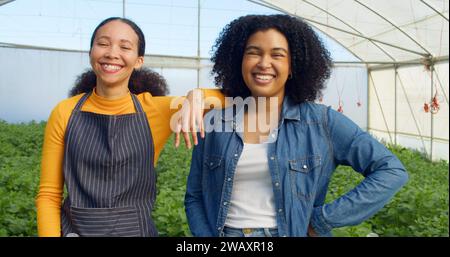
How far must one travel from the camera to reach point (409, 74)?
6.54 metres

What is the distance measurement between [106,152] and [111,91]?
6.8 inches

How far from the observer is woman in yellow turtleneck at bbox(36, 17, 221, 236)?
115 cm

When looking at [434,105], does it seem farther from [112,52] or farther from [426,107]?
[112,52]

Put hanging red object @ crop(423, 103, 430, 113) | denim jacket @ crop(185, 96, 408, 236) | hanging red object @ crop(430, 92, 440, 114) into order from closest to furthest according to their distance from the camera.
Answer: denim jacket @ crop(185, 96, 408, 236), hanging red object @ crop(430, 92, 440, 114), hanging red object @ crop(423, 103, 430, 113)

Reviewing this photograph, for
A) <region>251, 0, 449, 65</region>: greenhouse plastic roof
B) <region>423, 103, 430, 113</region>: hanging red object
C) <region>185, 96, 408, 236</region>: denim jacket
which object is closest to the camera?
<region>185, 96, 408, 236</region>: denim jacket

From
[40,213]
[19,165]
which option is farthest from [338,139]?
[19,165]

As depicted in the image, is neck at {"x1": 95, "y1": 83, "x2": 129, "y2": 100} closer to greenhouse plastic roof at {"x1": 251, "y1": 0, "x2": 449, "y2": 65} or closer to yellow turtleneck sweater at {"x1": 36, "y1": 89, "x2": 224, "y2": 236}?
yellow turtleneck sweater at {"x1": 36, "y1": 89, "x2": 224, "y2": 236}

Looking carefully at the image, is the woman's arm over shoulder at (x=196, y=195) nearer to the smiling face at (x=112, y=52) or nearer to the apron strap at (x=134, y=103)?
the apron strap at (x=134, y=103)

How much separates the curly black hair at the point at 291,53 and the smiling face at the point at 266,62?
26 mm

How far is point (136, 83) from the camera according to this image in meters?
1.46

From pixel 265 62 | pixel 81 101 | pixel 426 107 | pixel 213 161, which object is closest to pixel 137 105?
pixel 81 101

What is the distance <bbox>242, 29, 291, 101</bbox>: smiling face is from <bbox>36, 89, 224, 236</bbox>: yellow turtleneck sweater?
151mm

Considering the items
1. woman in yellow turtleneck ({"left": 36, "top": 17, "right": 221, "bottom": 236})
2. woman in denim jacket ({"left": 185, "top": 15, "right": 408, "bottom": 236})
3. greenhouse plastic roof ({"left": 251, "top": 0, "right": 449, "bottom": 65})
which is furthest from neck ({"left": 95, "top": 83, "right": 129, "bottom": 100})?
greenhouse plastic roof ({"left": 251, "top": 0, "right": 449, "bottom": 65})
